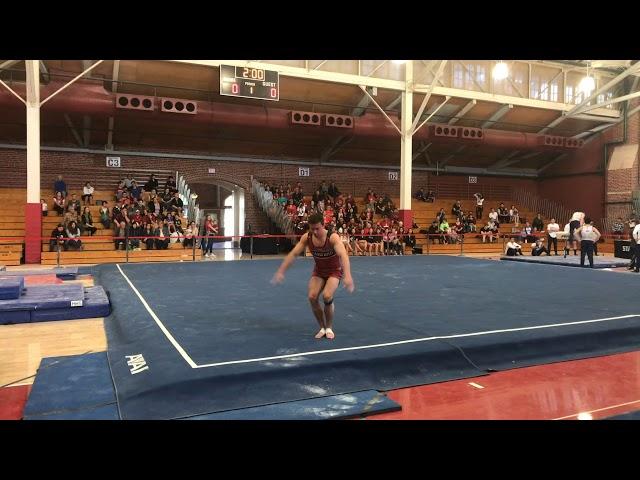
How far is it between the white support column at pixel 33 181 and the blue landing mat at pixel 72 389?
416 inches

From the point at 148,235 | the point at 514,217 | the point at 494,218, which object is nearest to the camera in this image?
the point at 148,235

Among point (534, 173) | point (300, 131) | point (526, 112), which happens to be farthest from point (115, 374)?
point (534, 173)

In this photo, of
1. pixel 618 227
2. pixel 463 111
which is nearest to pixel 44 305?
pixel 463 111

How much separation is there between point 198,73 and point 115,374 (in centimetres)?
1491

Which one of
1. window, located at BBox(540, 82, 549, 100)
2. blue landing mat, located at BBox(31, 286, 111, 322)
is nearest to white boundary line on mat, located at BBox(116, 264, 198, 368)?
blue landing mat, located at BBox(31, 286, 111, 322)

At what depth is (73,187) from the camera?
18.6 metres

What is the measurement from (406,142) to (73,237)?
A: 472 inches

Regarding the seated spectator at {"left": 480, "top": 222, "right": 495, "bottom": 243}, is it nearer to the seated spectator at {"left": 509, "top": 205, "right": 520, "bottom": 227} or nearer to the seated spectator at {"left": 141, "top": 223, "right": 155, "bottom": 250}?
the seated spectator at {"left": 509, "top": 205, "right": 520, "bottom": 227}

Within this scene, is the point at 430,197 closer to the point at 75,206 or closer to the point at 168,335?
the point at 75,206

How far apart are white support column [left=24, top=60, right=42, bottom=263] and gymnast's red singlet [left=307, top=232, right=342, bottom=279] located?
11532 mm

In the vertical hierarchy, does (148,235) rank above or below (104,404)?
above

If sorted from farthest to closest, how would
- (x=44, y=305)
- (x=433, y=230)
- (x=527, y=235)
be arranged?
(x=433, y=230) < (x=527, y=235) < (x=44, y=305)

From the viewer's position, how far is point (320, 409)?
361 cm

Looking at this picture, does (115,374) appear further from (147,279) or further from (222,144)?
(222,144)
